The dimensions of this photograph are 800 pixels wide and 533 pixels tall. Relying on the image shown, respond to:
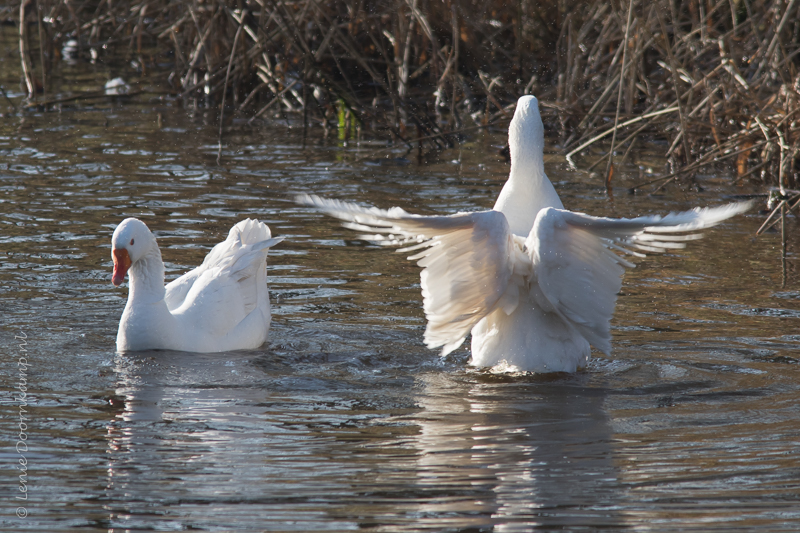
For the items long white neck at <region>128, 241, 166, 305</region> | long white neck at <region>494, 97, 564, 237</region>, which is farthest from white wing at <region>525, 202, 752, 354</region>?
long white neck at <region>128, 241, 166, 305</region>

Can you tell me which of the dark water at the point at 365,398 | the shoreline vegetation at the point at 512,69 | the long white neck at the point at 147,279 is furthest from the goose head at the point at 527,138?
the shoreline vegetation at the point at 512,69

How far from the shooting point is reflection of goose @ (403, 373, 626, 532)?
3.95 m

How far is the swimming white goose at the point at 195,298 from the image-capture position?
20.6 ft

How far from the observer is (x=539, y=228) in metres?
5.41

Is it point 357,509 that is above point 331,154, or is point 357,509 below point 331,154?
below

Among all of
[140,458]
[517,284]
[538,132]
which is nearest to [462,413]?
[517,284]

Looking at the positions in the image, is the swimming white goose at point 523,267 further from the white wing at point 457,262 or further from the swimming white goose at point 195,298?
the swimming white goose at point 195,298

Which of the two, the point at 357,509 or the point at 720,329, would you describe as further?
the point at 720,329

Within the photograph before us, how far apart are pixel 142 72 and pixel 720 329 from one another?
13318mm

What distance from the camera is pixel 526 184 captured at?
253 inches

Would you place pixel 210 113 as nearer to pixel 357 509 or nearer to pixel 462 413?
pixel 462 413

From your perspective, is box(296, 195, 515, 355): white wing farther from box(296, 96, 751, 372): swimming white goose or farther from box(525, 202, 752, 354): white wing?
box(525, 202, 752, 354): white wing

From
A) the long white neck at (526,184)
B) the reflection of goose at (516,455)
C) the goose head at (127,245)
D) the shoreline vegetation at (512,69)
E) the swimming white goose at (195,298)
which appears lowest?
the reflection of goose at (516,455)

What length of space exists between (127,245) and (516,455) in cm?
302
